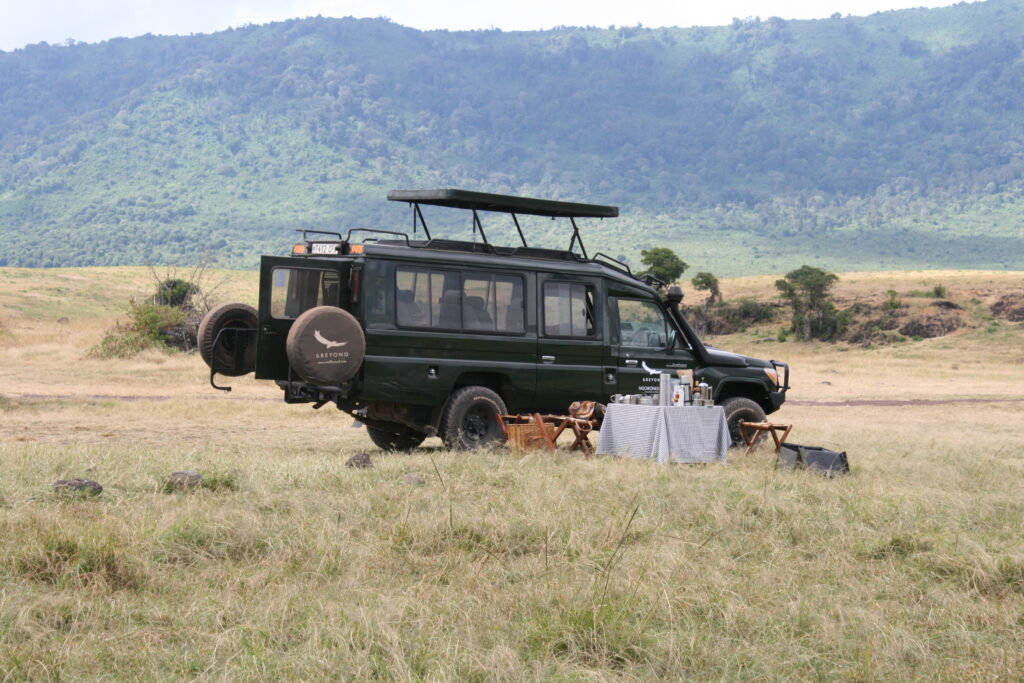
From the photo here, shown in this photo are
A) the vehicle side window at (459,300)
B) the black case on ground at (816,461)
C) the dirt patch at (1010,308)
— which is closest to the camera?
the black case on ground at (816,461)

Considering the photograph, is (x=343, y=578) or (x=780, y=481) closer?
(x=343, y=578)

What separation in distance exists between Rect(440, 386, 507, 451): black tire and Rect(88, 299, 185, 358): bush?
20813 mm

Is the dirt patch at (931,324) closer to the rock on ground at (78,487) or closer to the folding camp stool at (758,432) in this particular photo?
the folding camp stool at (758,432)

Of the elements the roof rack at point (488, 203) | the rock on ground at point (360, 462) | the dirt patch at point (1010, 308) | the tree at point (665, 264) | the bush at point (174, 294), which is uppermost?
the tree at point (665, 264)

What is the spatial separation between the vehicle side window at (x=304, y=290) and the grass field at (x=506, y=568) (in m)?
1.61

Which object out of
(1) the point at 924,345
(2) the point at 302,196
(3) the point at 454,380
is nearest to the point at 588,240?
(2) the point at 302,196

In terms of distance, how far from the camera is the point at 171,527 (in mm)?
7445

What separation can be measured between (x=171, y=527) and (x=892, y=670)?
442 centimetres

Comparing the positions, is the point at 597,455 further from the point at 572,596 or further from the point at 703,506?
the point at 572,596

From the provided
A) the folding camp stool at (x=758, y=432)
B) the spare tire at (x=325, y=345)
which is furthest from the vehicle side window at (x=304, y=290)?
the folding camp stool at (x=758, y=432)

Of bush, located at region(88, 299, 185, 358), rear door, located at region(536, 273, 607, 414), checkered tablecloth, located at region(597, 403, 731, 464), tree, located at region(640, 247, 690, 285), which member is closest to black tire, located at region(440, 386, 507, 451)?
rear door, located at region(536, 273, 607, 414)

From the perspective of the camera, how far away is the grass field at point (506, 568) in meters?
5.39

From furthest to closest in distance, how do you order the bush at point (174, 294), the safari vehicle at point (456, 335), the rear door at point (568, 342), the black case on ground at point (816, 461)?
the bush at point (174, 294) < the rear door at point (568, 342) < the safari vehicle at point (456, 335) < the black case on ground at point (816, 461)

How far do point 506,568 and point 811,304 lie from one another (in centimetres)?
5174
